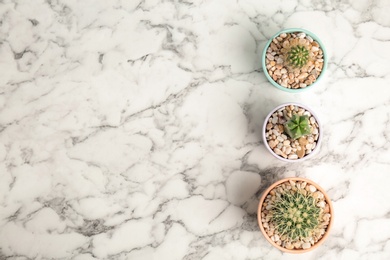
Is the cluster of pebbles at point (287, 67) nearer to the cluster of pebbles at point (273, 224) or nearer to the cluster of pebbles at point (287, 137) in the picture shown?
the cluster of pebbles at point (287, 137)

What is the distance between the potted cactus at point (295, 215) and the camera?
139 cm

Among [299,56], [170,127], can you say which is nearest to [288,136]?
[299,56]

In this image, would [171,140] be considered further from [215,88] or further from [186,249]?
[186,249]

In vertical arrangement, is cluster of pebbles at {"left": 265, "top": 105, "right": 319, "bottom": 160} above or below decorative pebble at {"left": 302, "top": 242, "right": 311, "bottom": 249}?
above

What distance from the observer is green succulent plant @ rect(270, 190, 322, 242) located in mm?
1391

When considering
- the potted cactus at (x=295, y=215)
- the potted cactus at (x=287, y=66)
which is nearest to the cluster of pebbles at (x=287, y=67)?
the potted cactus at (x=287, y=66)

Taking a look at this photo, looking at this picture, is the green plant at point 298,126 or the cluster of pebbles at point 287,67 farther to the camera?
the cluster of pebbles at point 287,67

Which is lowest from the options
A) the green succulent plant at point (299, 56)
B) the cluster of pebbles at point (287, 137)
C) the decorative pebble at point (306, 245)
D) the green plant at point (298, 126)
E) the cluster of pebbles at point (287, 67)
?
the decorative pebble at point (306, 245)

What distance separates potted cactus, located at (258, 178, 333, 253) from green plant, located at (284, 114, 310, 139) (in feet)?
0.51

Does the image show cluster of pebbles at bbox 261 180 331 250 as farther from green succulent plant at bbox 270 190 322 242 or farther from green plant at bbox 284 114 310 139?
green plant at bbox 284 114 310 139

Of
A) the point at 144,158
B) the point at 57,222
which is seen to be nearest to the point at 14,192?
the point at 57,222

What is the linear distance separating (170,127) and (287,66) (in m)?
0.40

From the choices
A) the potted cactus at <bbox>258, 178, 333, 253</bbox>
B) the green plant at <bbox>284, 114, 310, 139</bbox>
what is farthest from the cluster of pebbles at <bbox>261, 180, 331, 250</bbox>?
the green plant at <bbox>284, 114, 310, 139</bbox>

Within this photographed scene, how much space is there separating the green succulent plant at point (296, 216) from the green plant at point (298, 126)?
172 millimetres
